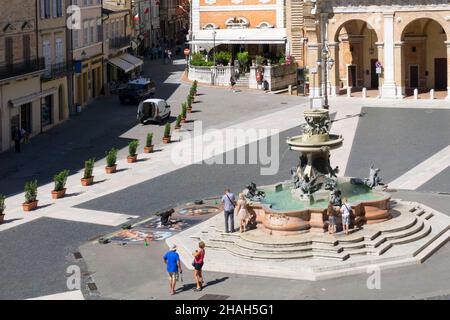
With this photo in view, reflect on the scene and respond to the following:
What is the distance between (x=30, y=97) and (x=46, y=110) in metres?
4.34

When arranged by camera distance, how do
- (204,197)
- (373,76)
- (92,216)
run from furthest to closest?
(373,76)
(204,197)
(92,216)

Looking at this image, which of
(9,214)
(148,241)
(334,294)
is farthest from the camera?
(9,214)

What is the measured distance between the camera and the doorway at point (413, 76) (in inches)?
2825

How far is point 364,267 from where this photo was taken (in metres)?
25.3

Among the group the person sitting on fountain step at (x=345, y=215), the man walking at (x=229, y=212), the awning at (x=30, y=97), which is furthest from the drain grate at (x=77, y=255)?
the awning at (x=30, y=97)

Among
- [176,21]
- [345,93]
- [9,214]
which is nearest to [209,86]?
[345,93]

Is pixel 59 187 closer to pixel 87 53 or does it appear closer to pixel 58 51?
pixel 58 51

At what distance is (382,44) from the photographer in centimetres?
6662

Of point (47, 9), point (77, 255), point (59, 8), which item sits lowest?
point (77, 255)

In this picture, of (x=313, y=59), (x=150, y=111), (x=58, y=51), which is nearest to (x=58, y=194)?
(x=150, y=111)

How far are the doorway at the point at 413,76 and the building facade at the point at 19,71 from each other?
106 ft

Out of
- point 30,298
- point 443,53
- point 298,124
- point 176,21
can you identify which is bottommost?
point 30,298

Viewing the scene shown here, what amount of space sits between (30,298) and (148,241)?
21.4ft

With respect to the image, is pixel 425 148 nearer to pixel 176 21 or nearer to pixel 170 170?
pixel 170 170
